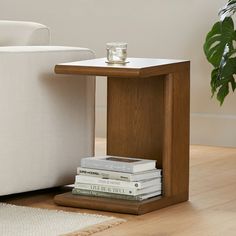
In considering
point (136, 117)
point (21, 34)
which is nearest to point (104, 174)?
point (136, 117)

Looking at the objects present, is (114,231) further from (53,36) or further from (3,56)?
(53,36)

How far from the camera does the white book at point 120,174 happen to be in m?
3.13

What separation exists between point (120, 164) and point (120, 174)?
0.04 metres

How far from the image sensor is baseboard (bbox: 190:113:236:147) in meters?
4.91

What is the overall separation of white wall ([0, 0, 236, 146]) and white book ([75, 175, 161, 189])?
1790 millimetres

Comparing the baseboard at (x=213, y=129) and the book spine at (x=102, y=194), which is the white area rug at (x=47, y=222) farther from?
the baseboard at (x=213, y=129)

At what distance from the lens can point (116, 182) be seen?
3.15 m

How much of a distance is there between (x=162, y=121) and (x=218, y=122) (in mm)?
1715

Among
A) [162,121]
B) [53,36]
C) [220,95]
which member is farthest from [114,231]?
[53,36]

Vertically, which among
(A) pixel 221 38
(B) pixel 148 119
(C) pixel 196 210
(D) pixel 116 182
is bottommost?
(C) pixel 196 210

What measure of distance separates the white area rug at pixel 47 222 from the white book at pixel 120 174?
211 millimetres

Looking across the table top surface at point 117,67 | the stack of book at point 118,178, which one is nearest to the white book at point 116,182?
the stack of book at point 118,178

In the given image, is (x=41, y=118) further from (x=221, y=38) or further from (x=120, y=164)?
(x=221, y=38)

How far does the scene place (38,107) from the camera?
10.8 ft
